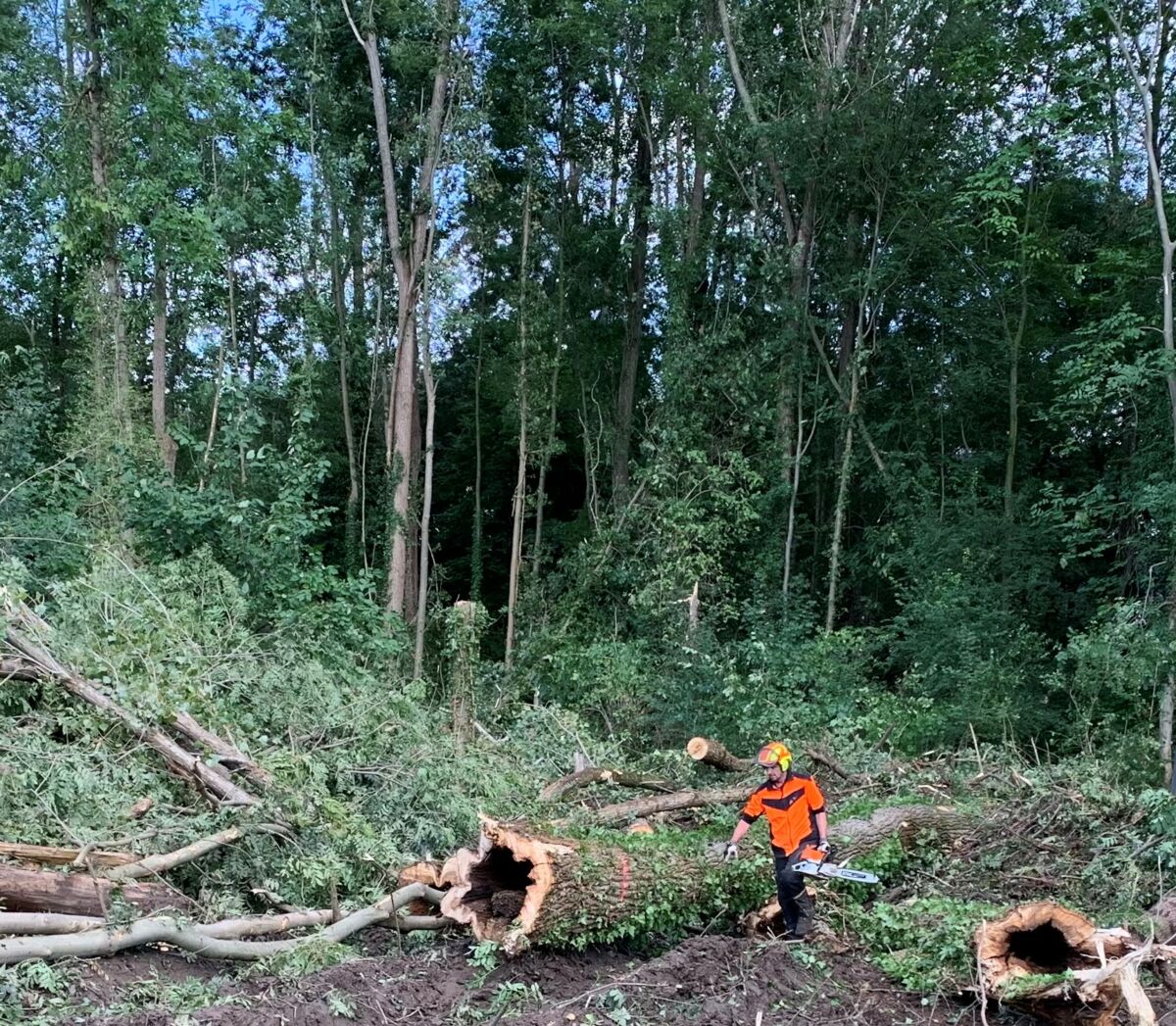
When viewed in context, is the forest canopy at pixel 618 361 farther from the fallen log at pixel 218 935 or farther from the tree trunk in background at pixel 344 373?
the fallen log at pixel 218 935

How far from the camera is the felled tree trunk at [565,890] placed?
195 inches

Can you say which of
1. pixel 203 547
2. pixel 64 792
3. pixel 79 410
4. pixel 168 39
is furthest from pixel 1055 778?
pixel 168 39

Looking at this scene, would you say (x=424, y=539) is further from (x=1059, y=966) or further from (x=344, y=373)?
(x=1059, y=966)

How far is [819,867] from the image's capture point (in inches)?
214

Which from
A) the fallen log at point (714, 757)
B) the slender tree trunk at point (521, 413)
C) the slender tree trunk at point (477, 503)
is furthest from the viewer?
the slender tree trunk at point (477, 503)

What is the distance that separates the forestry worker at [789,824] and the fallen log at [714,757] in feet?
6.22

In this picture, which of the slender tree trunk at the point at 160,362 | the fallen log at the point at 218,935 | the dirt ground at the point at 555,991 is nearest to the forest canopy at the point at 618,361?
the slender tree trunk at the point at 160,362

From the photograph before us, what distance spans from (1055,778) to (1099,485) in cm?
491

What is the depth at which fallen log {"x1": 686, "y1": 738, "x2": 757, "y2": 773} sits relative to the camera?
25.6 feet

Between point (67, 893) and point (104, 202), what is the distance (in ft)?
34.5

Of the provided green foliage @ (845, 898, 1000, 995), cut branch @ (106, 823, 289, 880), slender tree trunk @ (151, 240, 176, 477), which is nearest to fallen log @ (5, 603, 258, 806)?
cut branch @ (106, 823, 289, 880)

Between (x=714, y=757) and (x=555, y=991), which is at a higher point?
(x=714, y=757)

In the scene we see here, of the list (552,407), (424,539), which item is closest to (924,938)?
(424,539)

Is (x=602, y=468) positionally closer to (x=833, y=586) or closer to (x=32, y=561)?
(x=833, y=586)
